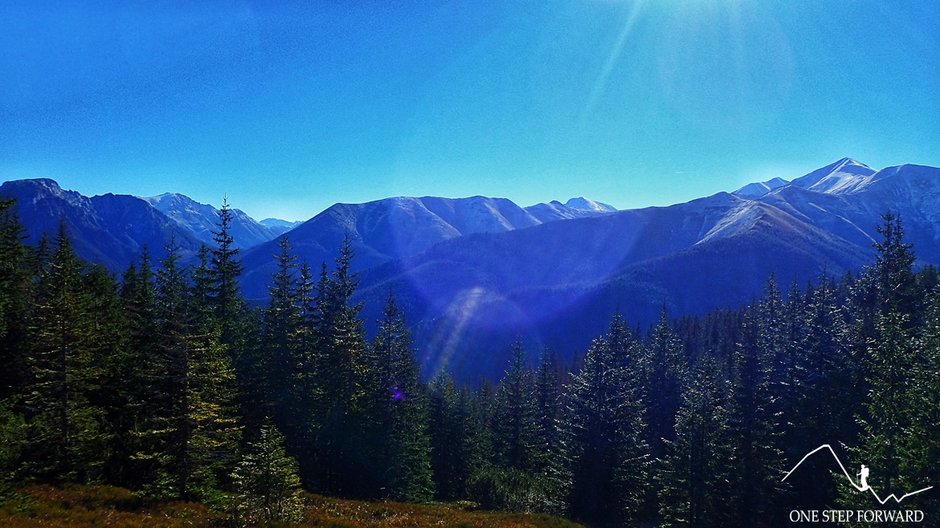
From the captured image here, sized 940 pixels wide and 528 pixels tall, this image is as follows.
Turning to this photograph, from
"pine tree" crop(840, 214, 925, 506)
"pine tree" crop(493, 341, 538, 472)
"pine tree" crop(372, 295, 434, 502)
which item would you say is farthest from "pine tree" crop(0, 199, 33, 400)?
"pine tree" crop(493, 341, 538, 472)

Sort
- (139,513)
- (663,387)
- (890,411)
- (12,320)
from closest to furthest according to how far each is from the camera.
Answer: (139,513) → (12,320) → (890,411) → (663,387)

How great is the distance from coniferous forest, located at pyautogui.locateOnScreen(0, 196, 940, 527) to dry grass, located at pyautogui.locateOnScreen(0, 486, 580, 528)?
0.92m

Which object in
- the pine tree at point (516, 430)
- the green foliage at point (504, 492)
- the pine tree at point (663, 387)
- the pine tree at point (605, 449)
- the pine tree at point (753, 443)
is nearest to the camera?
the pine tree at point (753, 443)

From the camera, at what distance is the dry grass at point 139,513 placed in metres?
15.3

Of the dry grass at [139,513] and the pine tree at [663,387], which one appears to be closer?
the dry grass at [139,513]

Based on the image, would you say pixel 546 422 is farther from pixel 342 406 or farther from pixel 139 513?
pixel 139 513

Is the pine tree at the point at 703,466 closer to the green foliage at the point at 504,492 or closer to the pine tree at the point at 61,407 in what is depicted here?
the green foliage at the point at 504,492

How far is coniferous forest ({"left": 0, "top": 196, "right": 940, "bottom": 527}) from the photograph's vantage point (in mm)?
20219

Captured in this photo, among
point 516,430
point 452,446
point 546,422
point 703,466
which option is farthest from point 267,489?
point 546,422

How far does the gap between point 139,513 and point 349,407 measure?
1577 cm

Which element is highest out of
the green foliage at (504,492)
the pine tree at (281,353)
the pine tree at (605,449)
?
the pine tree at (281,353)

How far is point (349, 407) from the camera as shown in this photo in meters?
32.7

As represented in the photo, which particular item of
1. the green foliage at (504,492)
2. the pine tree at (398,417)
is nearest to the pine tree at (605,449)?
the green foliage at (504,492)

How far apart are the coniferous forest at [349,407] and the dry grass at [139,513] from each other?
36.4 inches
